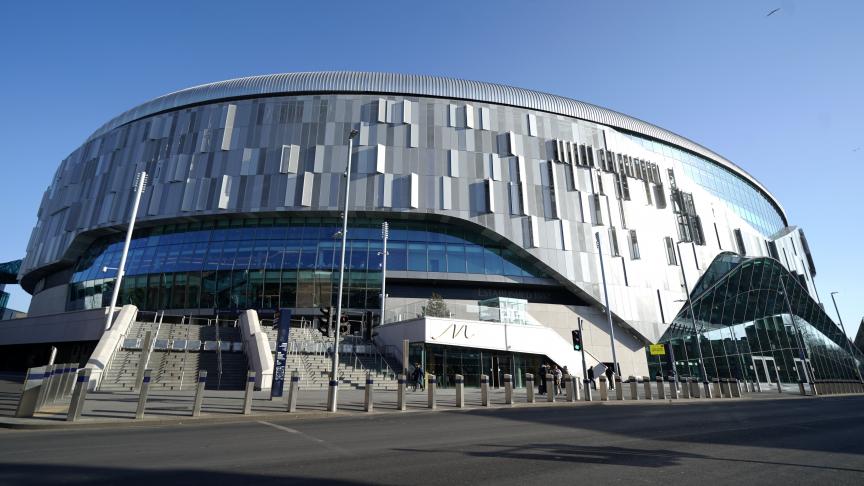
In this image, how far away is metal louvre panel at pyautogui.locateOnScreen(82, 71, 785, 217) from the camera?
45469 mm

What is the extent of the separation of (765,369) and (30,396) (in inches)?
2137

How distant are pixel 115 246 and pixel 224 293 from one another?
52.1ft

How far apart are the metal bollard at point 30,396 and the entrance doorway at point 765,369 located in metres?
52.8

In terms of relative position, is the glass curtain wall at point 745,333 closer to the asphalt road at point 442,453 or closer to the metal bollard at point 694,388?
the metal bollard at point 694,388

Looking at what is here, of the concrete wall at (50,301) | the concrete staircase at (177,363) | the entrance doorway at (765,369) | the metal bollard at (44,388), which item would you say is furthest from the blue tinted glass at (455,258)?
the concrete wall at (50,301)

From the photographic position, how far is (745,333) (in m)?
42.4

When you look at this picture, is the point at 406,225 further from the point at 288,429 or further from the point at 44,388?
the point at 288,429

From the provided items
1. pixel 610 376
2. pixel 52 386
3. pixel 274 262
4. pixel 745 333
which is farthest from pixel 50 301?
pixel 745 333

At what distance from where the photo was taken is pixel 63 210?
4806 cm

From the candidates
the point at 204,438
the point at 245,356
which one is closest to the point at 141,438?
the point at 204,438

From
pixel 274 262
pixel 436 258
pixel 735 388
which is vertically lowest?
pixel 735 388

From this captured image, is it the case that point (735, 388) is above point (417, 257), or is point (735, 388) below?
below

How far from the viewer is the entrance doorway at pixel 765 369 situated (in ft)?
135

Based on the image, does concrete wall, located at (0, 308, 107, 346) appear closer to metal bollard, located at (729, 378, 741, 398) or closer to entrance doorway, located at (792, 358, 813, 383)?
metal bollard, located at (729, 378, 741, 398)
